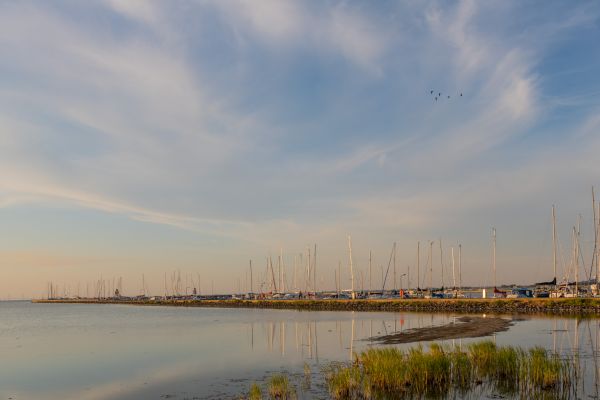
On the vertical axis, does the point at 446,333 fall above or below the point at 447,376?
below

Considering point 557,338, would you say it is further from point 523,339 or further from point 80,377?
point 80,377

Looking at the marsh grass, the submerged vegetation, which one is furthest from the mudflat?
the submerged vegetation

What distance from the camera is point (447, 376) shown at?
27.0 metres

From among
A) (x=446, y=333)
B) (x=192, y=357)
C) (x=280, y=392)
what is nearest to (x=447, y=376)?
(x=280, y=392)

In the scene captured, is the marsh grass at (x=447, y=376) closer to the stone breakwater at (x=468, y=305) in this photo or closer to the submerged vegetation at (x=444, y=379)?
the submerged vegetation at (x=444, y=379)

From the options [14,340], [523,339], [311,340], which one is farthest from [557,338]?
[14,340]

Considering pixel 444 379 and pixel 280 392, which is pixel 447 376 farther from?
pixel 280 392

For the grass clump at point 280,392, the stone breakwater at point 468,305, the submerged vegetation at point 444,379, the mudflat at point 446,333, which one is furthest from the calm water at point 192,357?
the stone breakwater at point 468,305

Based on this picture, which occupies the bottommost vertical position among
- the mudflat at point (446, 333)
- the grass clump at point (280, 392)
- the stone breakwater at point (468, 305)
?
the stone breakwater at point (468, 305)

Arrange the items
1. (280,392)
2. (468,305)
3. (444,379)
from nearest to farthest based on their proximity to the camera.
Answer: (280,392) → (444,379) → (468,305)

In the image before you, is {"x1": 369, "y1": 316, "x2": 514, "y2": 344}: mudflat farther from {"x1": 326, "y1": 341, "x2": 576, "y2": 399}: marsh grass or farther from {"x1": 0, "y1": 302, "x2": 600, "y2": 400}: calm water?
{"x1": 326, "y1": 341, "x2": 576, "y2": 399}: marsh grass

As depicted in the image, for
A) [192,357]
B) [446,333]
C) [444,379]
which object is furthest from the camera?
[446,333]

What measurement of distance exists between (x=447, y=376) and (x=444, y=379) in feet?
1.09

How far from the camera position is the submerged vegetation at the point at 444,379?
81.3 ft
